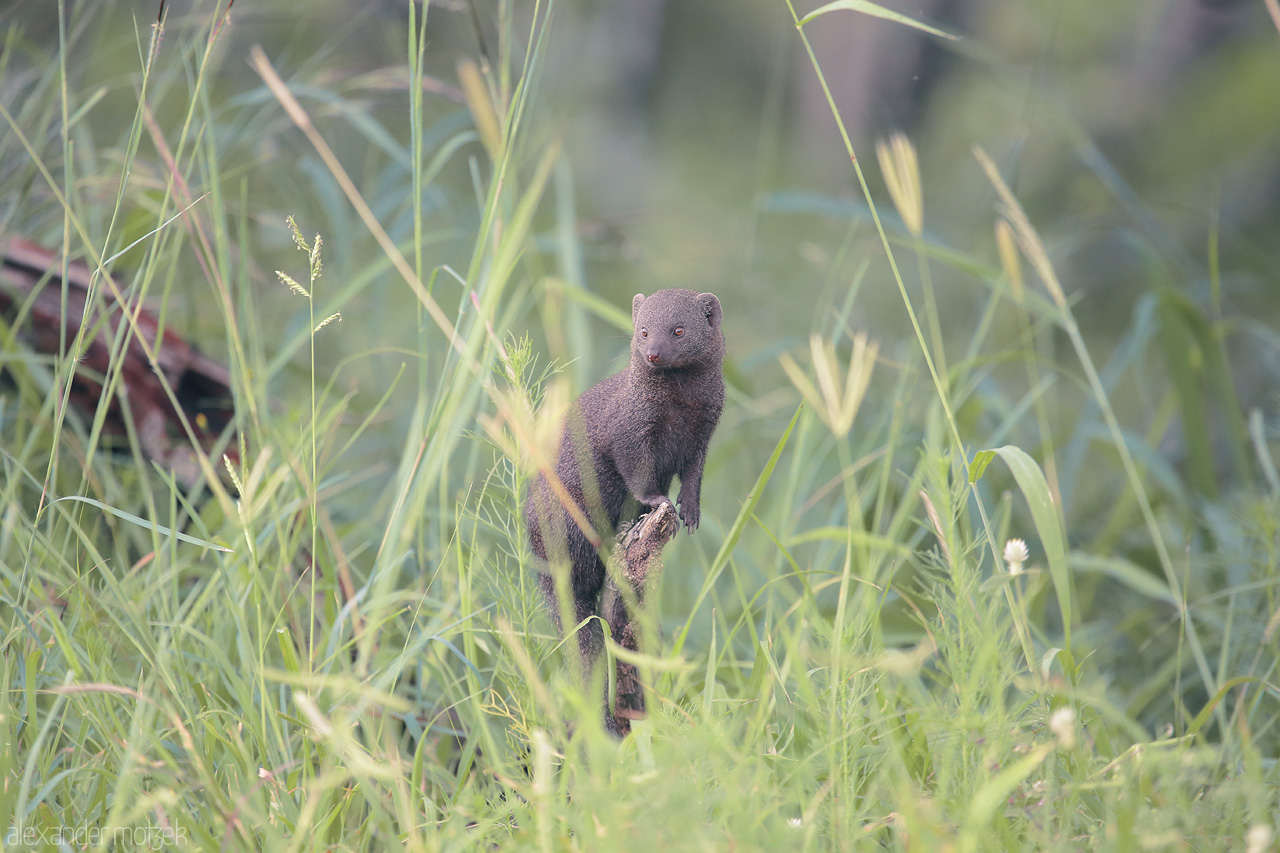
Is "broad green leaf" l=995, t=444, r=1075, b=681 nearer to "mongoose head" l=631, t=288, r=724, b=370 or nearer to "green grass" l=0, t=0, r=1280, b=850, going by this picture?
"green grass" l=0, t=0, r=1280, b=850

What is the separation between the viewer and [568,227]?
2.84 meters

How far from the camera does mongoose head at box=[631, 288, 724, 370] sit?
1730mm

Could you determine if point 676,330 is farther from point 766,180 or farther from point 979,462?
point 766,180

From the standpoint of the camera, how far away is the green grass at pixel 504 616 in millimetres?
1465

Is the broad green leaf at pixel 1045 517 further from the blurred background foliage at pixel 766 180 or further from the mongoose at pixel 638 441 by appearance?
the blurred background foliage at pixel 766 180

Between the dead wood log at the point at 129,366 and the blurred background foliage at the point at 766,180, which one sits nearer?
the dead wood log at the point at 129,366

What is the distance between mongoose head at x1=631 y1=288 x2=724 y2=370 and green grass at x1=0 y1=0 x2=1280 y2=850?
20 cm

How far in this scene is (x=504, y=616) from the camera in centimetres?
183

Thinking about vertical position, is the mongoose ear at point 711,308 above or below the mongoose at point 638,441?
above

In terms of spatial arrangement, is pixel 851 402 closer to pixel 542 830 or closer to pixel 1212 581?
pixel 542 830

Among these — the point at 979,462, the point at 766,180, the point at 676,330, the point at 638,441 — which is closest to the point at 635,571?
the point at 638,441

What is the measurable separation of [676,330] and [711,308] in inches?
4.3

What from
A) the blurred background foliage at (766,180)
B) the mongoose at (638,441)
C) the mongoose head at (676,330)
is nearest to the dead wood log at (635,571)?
the mongoose at (638,441)

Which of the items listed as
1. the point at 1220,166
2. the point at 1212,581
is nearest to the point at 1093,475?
the point at 1220,166
